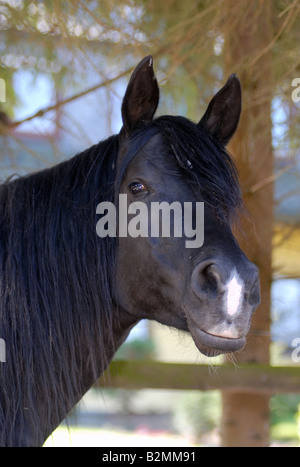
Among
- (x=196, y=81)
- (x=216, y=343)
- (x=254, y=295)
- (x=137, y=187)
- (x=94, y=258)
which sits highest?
(x=196, y=81)

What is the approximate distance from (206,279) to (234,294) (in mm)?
119

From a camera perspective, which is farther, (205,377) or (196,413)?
(196,413)

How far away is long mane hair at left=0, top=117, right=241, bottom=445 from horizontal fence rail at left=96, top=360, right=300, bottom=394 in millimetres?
1593

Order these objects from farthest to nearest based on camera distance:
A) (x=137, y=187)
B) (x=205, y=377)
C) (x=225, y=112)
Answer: (x=205, y=377)
(x=225, y=112)
(x=137, y=187)

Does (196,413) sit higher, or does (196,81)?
(196,81)

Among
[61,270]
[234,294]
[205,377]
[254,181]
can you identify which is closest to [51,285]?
[61,270]

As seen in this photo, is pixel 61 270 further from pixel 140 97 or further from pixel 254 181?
pixel 254 181

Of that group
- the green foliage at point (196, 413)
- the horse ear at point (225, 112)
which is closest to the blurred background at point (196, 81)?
the horse ear at point (225, 112)

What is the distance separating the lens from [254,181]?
12.4 ft

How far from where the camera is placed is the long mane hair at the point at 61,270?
6.54 ft

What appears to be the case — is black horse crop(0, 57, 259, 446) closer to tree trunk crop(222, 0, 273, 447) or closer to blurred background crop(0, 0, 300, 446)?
blurred background crop(0, 0, 300, 446)

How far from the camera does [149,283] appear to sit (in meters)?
2.05

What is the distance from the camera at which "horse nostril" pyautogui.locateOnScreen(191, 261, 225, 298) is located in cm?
177
